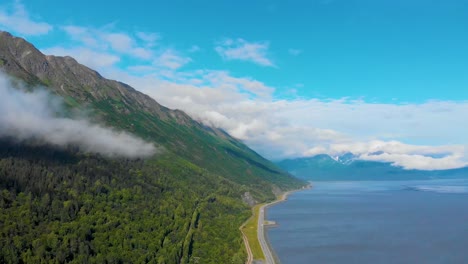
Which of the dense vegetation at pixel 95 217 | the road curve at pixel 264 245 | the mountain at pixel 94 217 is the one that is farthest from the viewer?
the road curve at pixel 264 245

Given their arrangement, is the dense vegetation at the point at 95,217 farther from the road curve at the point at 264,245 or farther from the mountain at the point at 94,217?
the road curve at the point at 264,245

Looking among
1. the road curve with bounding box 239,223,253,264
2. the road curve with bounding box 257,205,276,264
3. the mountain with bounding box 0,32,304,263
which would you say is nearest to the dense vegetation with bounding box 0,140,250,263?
the mountain with bounding box 0,32,304,263

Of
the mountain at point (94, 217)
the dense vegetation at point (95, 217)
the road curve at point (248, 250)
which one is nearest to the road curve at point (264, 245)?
the road curve at point (248, 250)

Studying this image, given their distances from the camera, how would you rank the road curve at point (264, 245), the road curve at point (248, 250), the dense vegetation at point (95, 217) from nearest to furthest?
the dense vegetation at point (95, 217) → the road curve at point (248, 250) → the road curve at point (264, 245)

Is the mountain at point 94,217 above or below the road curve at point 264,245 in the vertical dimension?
above

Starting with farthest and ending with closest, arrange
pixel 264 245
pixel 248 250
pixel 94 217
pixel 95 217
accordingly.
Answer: pixel 264 245 → pixel 248 250 → pixel 95 217 → pixel 94 217

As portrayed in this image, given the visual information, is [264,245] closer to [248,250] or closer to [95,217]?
[248,250]

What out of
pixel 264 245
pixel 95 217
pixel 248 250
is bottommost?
pixel 264 245

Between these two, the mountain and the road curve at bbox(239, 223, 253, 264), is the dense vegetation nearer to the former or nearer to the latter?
the mountain

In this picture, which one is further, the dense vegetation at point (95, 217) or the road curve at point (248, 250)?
the road curve at point (248, 250)

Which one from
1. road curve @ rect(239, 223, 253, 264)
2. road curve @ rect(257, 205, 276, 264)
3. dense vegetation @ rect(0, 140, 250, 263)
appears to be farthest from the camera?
road curve @ rect(257, 205, 276, 264)

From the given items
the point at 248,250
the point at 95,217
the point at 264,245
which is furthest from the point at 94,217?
the point at 264,245
